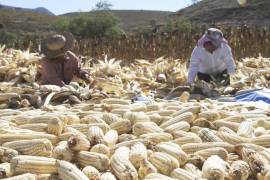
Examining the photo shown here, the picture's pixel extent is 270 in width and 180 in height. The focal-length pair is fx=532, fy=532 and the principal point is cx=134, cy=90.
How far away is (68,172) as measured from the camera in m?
2.70

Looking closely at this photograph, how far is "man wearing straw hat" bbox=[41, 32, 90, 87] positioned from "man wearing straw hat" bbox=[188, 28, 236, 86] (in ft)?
5.53

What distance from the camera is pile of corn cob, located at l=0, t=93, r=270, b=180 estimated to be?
2748 mm

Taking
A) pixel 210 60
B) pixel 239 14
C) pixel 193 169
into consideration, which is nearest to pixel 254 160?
pixel 193 169

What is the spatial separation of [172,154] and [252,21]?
31.7 meters

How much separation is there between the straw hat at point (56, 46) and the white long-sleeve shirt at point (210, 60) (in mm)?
1846

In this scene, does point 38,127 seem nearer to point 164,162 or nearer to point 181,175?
point 164,162

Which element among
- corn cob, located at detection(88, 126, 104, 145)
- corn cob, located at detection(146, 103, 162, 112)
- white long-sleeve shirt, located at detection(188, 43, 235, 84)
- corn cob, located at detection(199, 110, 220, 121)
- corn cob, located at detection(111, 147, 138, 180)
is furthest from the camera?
white long-sleeve shirt, located at detection(188, 43, 235, 84)

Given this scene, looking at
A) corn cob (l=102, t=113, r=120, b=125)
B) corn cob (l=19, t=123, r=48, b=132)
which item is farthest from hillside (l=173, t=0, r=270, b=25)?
corn cob (l=19, t=123, r=48, b=132)

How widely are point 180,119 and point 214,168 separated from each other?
0.86 metres

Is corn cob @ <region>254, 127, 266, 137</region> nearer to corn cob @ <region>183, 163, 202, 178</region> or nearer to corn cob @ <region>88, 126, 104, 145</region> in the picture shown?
corn cob @ <region>183, 163, 202, 178</region>

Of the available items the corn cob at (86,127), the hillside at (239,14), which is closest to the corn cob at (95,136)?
the corn cob at (86,127)

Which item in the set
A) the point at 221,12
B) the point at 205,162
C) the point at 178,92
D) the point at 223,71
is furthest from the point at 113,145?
the point at 221,12

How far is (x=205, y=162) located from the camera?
9.34ft

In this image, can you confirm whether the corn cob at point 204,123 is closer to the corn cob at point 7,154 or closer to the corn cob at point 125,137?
the corn cob at point 125,137
